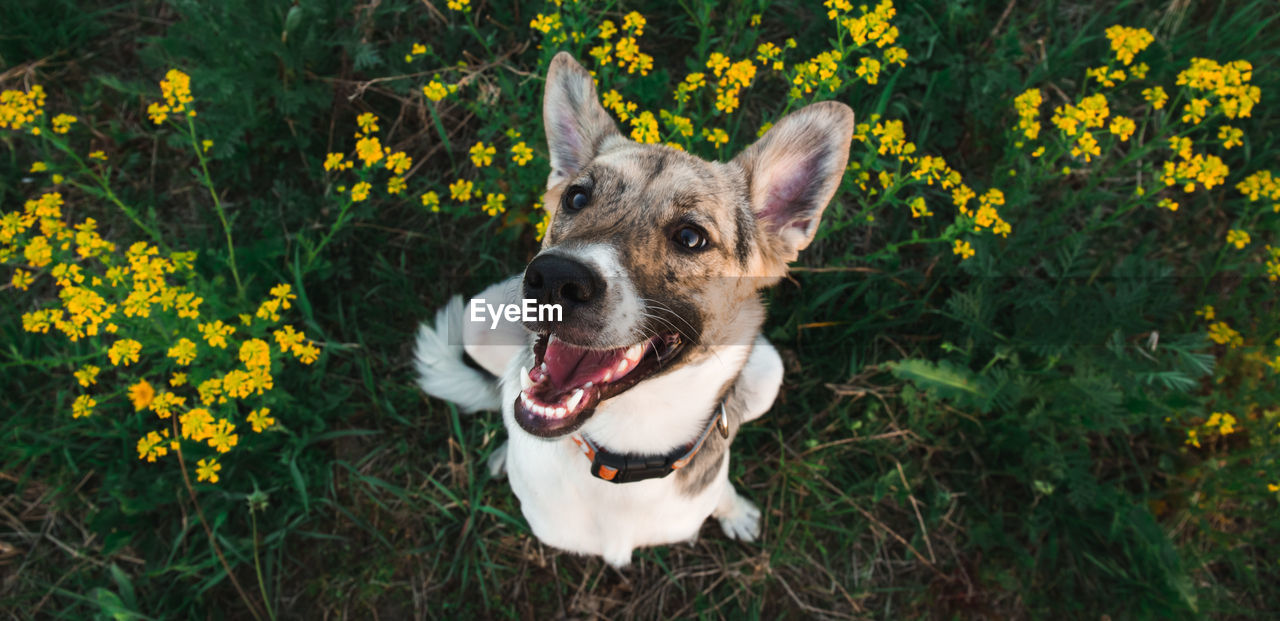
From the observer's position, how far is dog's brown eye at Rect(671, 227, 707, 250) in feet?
8.63

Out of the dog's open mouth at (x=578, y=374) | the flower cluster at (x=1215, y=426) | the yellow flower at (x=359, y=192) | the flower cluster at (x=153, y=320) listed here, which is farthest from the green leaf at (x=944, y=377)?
the flower cluster at (x=153, y=320)

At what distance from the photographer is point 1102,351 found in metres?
3.31

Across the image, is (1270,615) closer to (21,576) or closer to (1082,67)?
(1082,67)

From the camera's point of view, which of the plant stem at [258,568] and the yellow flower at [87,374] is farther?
the plant stem at [258,568]

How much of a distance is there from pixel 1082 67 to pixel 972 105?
83 centimetres

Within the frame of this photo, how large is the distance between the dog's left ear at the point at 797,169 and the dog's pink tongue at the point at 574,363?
0.89m

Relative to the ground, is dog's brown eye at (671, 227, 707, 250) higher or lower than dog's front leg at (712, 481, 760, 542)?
higher

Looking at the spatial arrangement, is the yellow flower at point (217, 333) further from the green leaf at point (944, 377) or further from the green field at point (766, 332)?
the green leaf at point (944, 377)

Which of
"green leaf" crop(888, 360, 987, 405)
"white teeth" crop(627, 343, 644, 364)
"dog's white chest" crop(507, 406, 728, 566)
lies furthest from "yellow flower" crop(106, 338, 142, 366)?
"green leaf" crop(888, 360, 987, 405)

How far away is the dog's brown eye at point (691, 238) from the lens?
263cm

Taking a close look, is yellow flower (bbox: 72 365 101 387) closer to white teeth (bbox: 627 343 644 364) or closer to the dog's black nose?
the dog's black nose

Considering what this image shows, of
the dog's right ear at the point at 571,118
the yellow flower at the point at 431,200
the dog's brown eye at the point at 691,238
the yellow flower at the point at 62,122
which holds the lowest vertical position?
the yellow flower at the point at 431,200

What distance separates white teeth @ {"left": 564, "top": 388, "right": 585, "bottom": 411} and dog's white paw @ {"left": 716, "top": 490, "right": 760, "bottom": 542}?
1837 millimetres

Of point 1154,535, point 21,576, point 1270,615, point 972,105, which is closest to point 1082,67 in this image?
point 972,105
